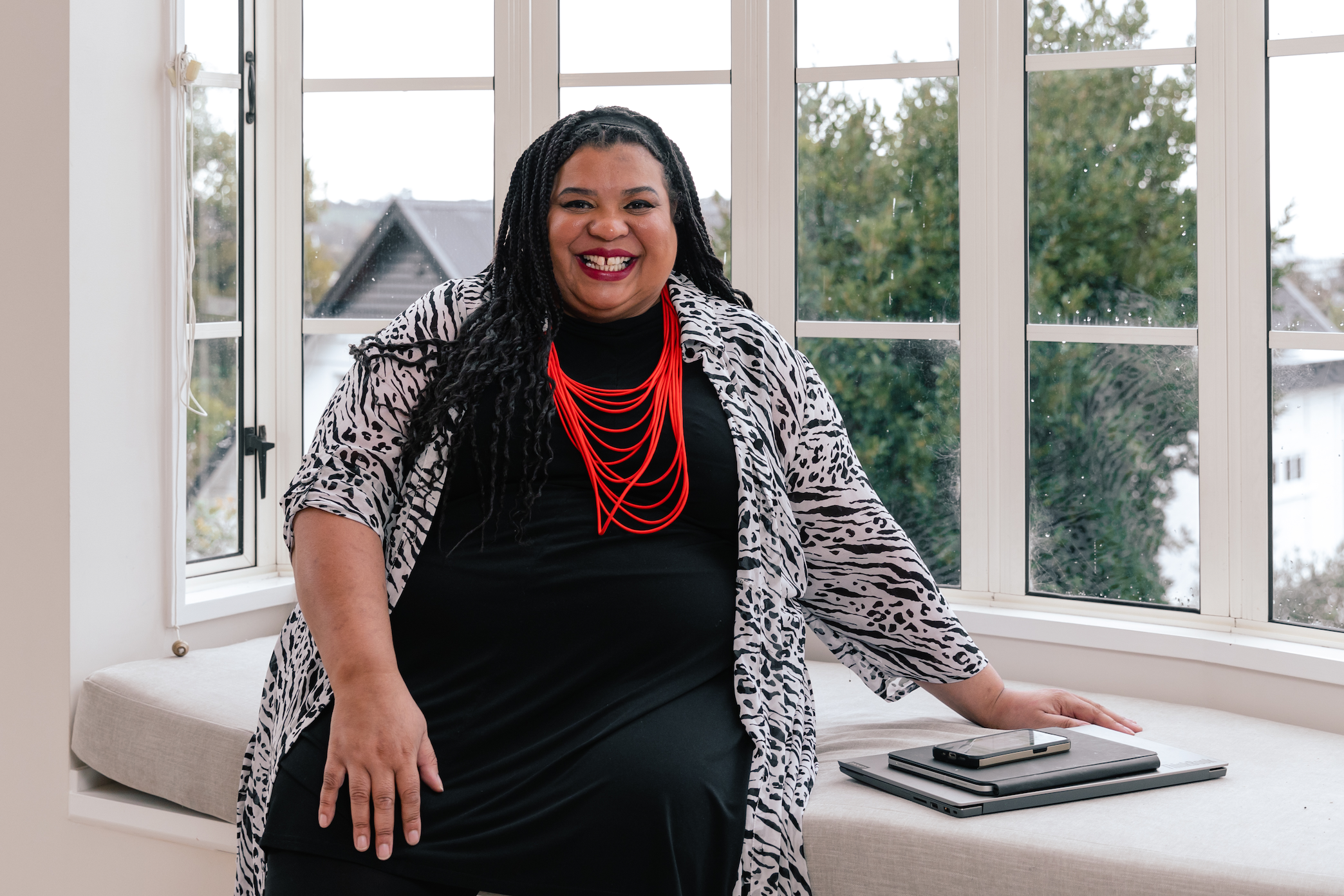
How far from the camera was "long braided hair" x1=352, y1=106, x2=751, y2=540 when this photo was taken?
1.75 m

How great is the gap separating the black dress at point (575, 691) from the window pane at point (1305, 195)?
45.1 inches

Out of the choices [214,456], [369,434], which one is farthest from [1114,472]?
[214,456]

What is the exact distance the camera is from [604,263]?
1860 millimetres

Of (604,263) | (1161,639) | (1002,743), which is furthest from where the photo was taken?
(1161,639)

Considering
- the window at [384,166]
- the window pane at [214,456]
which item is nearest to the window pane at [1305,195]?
the window at [384,166]

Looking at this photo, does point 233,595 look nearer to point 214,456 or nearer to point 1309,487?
point 214,456

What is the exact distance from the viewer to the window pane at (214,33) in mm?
2717

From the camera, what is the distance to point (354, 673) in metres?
1.59

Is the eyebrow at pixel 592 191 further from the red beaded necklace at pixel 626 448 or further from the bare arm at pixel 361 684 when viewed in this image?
the bare arm at pixel 361 684

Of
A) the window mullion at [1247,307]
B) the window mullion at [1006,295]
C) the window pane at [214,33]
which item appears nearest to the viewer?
the window mullion at [1247,307]

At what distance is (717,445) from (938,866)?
635mm

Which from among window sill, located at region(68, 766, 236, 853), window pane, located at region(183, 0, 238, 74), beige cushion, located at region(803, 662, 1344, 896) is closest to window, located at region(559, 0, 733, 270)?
window pane, located at region(183, 0, 238, 74)

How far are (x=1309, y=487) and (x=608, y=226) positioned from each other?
1362 millimetres

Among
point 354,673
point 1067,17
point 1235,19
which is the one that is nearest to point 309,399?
point 354,673
